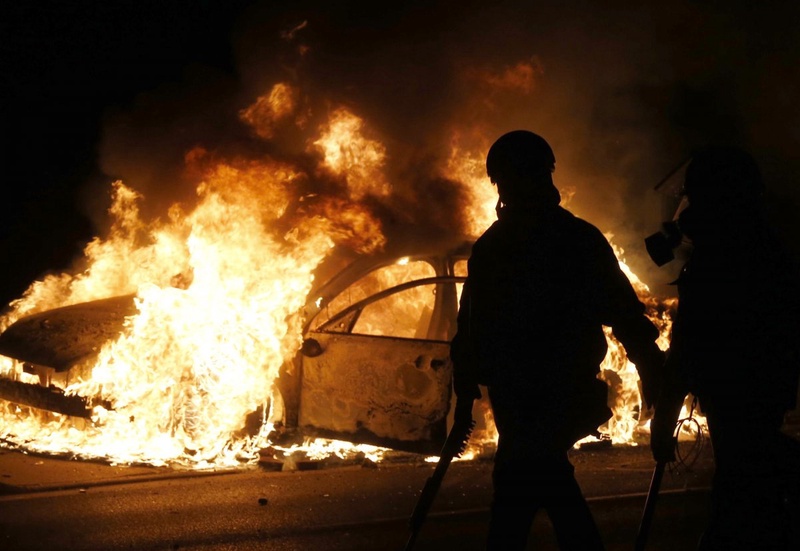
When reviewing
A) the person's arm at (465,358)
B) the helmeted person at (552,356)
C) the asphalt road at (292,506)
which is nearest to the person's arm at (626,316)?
the helmeted person at (552,356)

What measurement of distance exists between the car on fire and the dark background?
3.34 meters

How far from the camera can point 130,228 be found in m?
10.9

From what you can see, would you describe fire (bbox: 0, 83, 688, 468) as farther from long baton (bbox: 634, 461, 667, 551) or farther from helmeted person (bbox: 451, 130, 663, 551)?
helmeted person (bbox: 451, 130, 663, 551)

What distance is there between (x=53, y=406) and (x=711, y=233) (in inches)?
236

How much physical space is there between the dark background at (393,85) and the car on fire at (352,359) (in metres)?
3.34

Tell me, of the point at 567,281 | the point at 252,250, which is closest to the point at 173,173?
the point at 252,250

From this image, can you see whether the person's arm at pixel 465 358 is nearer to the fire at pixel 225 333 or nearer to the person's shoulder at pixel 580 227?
the person's shoulder at pixel 580 227

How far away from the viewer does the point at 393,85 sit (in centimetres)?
1132

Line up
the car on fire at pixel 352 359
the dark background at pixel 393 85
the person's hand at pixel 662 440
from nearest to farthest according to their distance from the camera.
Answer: the person's hand at pixel 662 440
the car on fire at pixel 352 359
the dark background at pixel 393 85

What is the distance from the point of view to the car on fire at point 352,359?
243 inches

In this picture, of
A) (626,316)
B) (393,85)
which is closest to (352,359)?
(626,316)

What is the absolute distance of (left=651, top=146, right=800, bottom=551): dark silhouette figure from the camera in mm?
2986

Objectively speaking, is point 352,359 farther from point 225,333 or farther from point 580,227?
point 580,227

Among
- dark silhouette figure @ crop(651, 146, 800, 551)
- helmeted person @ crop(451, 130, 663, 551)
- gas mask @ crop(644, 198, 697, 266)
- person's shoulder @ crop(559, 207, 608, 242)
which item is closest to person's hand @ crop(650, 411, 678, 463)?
dark silhouette figure @ crop(651, 146, 800, 551)
